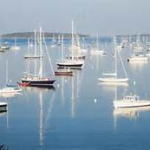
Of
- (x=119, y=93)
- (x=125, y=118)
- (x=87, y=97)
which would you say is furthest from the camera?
(x=119, y=93)

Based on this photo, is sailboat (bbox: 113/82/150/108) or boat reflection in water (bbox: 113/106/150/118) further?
sailboat (bbox: 113/82/150/108)

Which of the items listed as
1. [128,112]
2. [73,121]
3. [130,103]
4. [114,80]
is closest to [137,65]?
[114,80]

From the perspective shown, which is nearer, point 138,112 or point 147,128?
point 147,128

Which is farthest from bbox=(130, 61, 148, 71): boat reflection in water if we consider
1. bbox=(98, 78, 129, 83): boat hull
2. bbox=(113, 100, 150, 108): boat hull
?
bbox=(113, 100, 150, 108): boat hull

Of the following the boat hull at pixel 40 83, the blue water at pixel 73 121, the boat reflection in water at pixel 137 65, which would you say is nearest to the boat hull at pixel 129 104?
the blue water at pixel 73 121

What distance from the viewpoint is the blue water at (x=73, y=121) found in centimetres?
2527

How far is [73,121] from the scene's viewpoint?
30109 mm

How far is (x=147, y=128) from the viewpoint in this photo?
28.5 meters

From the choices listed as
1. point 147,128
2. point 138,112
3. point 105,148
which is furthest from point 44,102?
point 105,148

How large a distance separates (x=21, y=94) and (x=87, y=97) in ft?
17.6

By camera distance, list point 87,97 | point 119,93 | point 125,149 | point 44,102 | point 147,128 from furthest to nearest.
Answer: point 119,93 < point 87,97 < point 44,102 < point 147,128 < point 125,149

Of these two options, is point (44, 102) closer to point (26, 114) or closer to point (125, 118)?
point (26, 114)

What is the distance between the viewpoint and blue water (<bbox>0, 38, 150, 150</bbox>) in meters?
25.3

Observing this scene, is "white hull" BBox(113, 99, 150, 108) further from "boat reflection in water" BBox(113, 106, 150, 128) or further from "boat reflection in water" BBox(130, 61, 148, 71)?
"boat reflection in water" BBox(130, 61, 148, 71)
